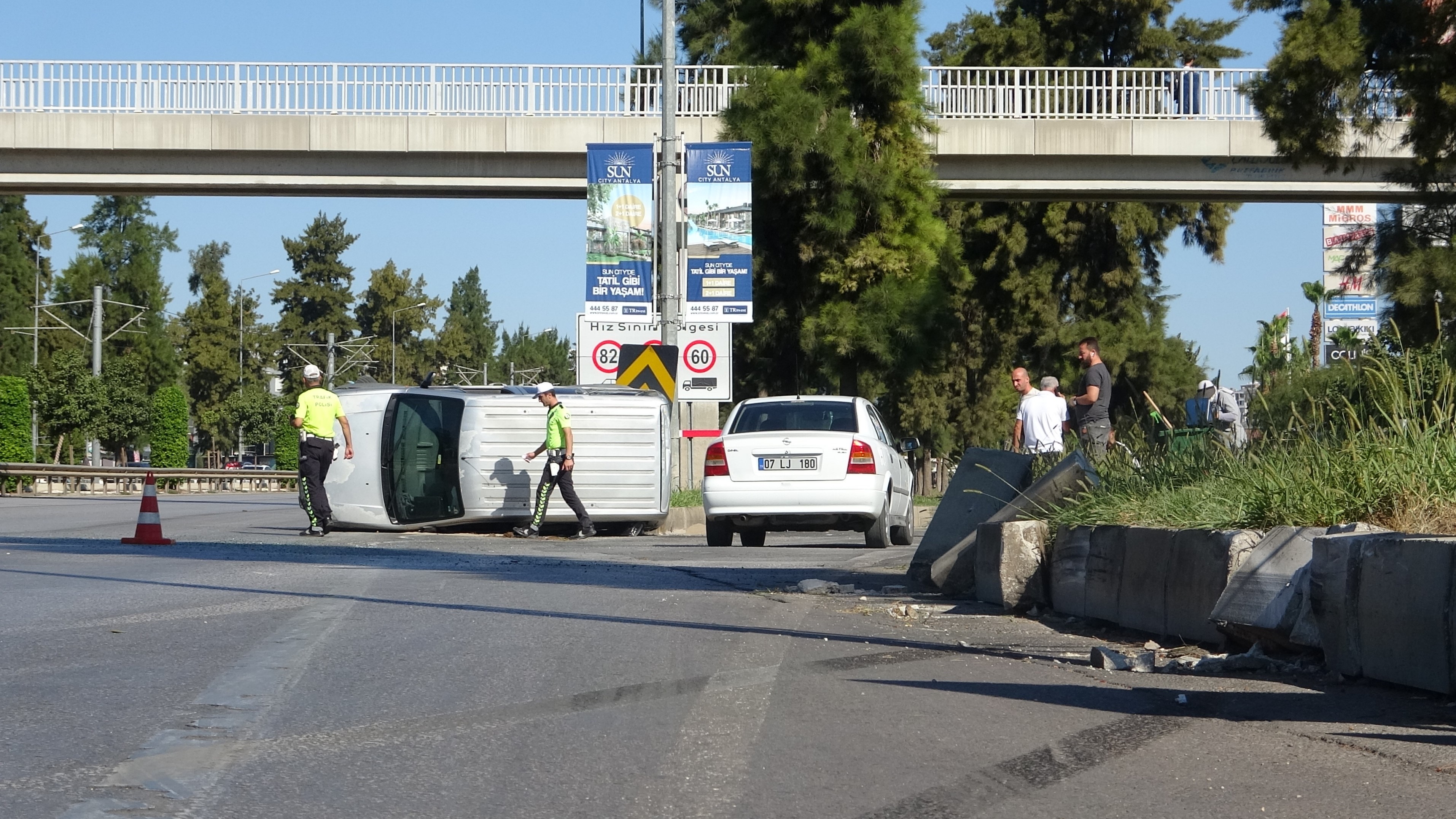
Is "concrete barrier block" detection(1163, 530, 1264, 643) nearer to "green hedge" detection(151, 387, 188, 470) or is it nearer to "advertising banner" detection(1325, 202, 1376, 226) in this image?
"advertising banner" detection(1325, 202, 1376, 226)

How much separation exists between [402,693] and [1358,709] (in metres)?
3.62

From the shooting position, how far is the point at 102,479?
136ft

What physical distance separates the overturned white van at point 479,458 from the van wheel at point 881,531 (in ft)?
10.9

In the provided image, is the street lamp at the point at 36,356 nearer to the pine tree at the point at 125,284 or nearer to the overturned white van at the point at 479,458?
the pine tree at the point at 125,284

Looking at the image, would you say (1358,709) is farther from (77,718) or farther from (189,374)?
(189,374)

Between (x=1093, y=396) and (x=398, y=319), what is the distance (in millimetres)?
94764

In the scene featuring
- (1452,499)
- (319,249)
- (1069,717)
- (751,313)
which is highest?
(319,249)

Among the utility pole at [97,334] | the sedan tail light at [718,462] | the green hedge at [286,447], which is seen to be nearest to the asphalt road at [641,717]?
the sedan tail light at [718,462]

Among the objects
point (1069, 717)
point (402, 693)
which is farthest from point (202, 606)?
point (1069, 717)

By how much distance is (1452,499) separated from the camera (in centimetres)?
703

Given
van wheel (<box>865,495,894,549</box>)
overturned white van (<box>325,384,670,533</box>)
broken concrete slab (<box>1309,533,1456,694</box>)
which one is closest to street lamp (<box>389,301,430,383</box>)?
overturned white van (<box>325,384,670,533</box>)

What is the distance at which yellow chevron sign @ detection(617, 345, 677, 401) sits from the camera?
74.4 feet

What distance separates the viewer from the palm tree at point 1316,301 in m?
11.4

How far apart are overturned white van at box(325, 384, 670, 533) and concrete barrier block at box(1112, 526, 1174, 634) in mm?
10967
